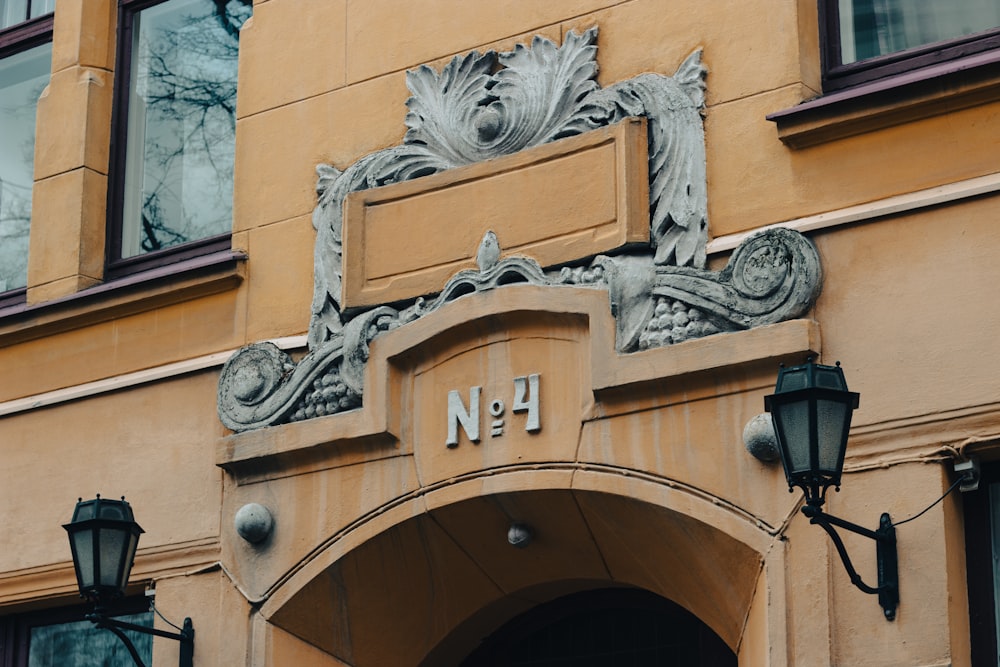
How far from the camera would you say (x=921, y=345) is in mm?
7750

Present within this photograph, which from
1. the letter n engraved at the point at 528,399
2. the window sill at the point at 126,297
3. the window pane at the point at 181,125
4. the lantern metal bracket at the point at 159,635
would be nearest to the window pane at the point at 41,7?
the window pane at the point at 181,125

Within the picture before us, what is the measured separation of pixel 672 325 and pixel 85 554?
105 inches

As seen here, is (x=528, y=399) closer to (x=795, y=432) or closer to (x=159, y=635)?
(x=795, y=432)

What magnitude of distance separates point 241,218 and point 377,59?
1.02m

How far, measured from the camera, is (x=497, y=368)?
8.83 metres

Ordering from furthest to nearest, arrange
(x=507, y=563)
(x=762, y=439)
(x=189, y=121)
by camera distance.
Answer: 1. (x=189, y=121)
2. (x=507, y=563)
3. (x=762, y=439)

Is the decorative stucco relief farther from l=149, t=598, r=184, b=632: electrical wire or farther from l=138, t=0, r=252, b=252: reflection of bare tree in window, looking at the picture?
l=138, t=0, r=252, b=252: reflection of bare tree in window

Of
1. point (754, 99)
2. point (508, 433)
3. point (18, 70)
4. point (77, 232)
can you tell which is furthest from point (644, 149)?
point (18, 70)

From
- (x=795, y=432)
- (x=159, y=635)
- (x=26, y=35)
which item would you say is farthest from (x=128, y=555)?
(x=26, y=35)

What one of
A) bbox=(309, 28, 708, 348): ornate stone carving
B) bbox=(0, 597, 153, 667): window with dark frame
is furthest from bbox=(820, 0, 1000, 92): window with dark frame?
bbox=(0, 597, 153, 667): window with dark frame

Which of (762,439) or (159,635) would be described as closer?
(762,439)

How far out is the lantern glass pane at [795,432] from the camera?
23.5ft

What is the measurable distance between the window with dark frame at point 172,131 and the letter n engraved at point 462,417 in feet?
6.37

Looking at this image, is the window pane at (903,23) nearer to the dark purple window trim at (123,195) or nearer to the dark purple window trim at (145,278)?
the dark purple window trim at (145,278)
